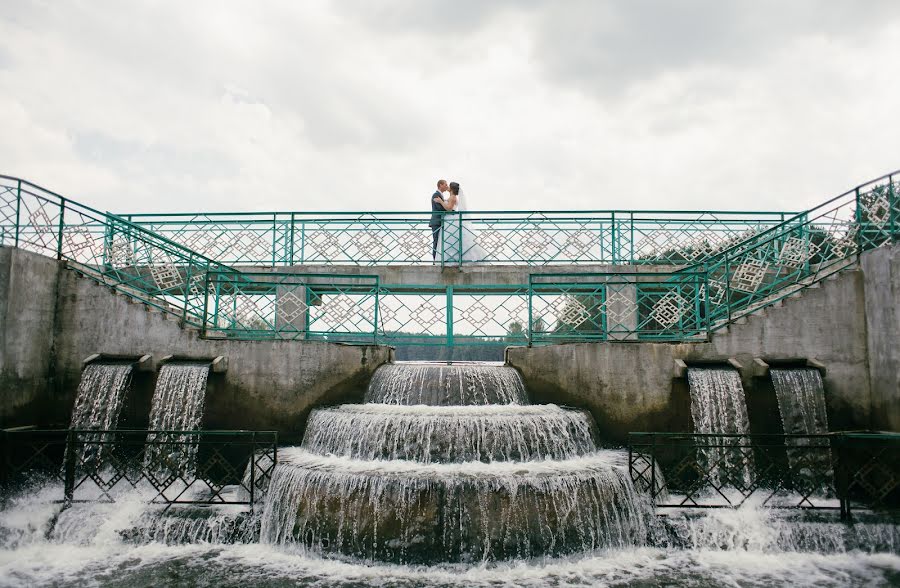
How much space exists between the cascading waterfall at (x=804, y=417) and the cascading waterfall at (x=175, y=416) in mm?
9102

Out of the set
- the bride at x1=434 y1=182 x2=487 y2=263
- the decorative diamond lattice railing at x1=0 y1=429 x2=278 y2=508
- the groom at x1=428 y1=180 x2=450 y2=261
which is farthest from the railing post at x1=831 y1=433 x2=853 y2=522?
the groom at x1=428 y1=180 x2=450 y2=261

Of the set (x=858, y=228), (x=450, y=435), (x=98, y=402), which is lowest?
(x=450, y=435)

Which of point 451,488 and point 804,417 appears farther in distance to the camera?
point 804,417

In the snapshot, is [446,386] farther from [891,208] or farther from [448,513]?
[891,208]

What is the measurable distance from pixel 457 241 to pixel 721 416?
22.6 feet

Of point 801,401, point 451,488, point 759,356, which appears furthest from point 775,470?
point 451,488

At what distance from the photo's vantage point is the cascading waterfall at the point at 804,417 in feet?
27.7

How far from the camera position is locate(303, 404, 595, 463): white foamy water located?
766 cm

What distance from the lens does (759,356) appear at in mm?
9359

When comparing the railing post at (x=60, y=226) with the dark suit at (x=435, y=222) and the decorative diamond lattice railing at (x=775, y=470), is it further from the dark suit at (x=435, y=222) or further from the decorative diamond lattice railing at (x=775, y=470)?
the decorative diamond lattice railing at (x=775, y=470)

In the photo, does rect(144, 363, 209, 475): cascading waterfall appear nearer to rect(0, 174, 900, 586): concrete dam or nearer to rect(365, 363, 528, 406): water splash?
rect(0, 174, 900, 586): concrete dam

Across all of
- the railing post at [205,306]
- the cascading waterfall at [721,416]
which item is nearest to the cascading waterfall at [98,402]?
the railing post at [205,306]

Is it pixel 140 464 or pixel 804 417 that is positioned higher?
pixel 804 417

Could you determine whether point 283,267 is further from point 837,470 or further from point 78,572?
A: point 837,470
